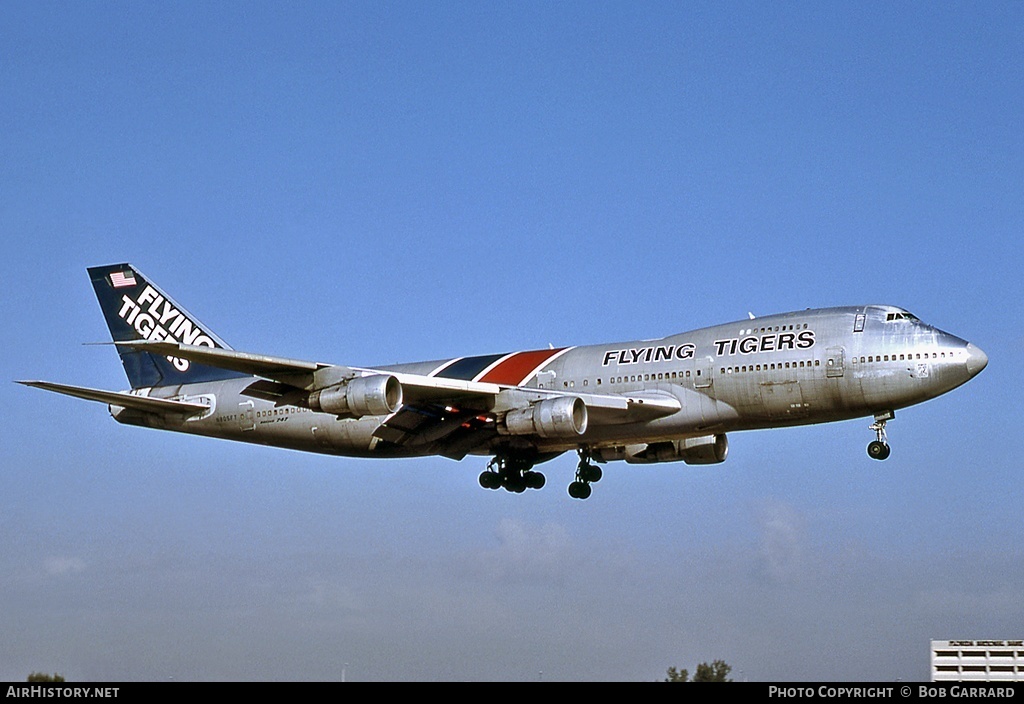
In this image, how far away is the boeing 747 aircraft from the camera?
45.5m

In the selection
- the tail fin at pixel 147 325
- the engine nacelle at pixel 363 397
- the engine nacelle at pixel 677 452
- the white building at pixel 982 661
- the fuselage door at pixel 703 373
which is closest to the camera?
the engine nacelle at pixel 363 397

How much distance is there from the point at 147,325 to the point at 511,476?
17.4 meters

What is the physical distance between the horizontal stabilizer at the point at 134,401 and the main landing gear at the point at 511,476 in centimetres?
1125

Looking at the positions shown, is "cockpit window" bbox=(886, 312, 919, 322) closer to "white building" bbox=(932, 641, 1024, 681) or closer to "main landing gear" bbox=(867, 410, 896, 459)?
"main landing gear" bbox=(867, 410, 896, 459)

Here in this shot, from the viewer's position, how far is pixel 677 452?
176ft

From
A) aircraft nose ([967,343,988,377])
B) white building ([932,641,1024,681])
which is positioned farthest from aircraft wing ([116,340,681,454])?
white building ([932,641,1024,681])

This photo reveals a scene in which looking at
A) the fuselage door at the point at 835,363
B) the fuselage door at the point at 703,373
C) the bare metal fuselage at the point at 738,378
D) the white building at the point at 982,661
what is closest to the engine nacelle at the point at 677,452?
the bare metal fuselage at the point at 738,378

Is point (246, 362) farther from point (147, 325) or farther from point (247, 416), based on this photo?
point (147, 325)

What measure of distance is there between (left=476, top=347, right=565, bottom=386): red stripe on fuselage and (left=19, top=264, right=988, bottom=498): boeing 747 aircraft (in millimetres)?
50

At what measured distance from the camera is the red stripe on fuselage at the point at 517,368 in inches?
2030

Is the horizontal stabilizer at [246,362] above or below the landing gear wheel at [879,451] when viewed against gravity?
above

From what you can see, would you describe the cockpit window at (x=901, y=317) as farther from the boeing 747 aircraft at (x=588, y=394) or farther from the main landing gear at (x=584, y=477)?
the main landing gear at (x=584, y=477)

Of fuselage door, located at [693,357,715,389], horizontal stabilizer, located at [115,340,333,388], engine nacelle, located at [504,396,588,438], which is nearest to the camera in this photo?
horizontal stabilizer, located at [115,340,333,388]
